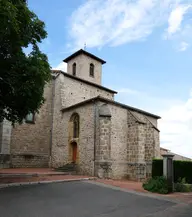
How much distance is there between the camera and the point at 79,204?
26.2ft

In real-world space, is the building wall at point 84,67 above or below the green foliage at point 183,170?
above

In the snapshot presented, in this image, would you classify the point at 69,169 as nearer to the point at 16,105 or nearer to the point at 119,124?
the point at 119,124

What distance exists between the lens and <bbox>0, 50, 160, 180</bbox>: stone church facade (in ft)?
51.8

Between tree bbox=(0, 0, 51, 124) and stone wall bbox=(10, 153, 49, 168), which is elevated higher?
tree bbox=(0, 0, 51, 124)

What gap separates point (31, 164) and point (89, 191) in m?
10.2

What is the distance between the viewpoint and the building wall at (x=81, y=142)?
1598 centimetres

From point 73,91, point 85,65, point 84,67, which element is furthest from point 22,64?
point 85,65

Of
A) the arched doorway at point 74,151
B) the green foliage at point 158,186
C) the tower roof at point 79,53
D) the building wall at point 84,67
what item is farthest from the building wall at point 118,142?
the tower roof at point 79,53

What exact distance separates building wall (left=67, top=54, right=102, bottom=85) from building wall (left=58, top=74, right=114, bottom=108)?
230cm

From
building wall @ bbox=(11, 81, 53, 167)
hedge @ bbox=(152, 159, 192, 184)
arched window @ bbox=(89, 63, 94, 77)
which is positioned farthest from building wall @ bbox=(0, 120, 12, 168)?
hedge @ bbox=(152, 159, 192, 184)

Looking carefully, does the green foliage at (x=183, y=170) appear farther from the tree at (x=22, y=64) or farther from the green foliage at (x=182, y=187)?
the tree at (x=22, y=64)

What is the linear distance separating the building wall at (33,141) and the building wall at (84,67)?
5022mm

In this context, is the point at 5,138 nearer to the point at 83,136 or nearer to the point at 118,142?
the point at 83,136

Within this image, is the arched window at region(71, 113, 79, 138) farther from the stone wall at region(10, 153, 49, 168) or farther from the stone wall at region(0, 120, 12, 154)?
the stone wall at region(0, 120, 12, 154)
